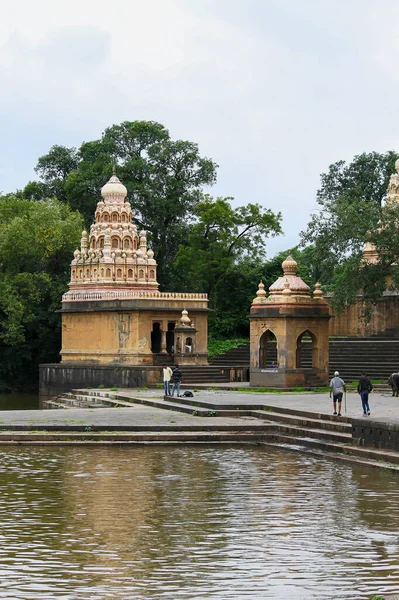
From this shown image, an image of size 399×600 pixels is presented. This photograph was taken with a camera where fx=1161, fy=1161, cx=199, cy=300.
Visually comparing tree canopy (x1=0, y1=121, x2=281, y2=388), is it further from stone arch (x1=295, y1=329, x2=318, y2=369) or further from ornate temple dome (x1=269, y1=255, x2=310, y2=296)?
ornate temple dome (x1=269, y1=255, x2=310, y2=296)

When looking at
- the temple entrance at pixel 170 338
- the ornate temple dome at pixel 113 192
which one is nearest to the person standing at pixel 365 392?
the temple entrance at pixel 170 338

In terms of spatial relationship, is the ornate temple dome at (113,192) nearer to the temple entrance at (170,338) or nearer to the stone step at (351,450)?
the temple entrance at (170,338)

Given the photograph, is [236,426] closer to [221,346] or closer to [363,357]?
[363,357]

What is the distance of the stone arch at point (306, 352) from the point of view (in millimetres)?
36219

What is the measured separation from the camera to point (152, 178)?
6359 cm

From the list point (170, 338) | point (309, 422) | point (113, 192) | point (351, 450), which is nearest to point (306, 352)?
point (170, 338)

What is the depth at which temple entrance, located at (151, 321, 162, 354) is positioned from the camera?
47237 mm

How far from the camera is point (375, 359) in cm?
3928

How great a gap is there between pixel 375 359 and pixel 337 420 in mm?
16367

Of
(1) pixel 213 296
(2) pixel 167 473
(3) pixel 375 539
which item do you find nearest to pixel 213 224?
(1) pixel 213 296

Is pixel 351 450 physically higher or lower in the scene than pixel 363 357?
lower

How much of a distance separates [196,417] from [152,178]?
38.6 meters

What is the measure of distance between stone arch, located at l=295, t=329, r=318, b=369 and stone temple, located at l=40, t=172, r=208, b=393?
458cm

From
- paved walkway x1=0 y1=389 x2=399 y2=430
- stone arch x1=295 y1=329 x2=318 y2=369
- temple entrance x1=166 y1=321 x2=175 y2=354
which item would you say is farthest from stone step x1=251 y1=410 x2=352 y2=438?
temple entrance x1=166 y1=321 x2=175 y2=354
